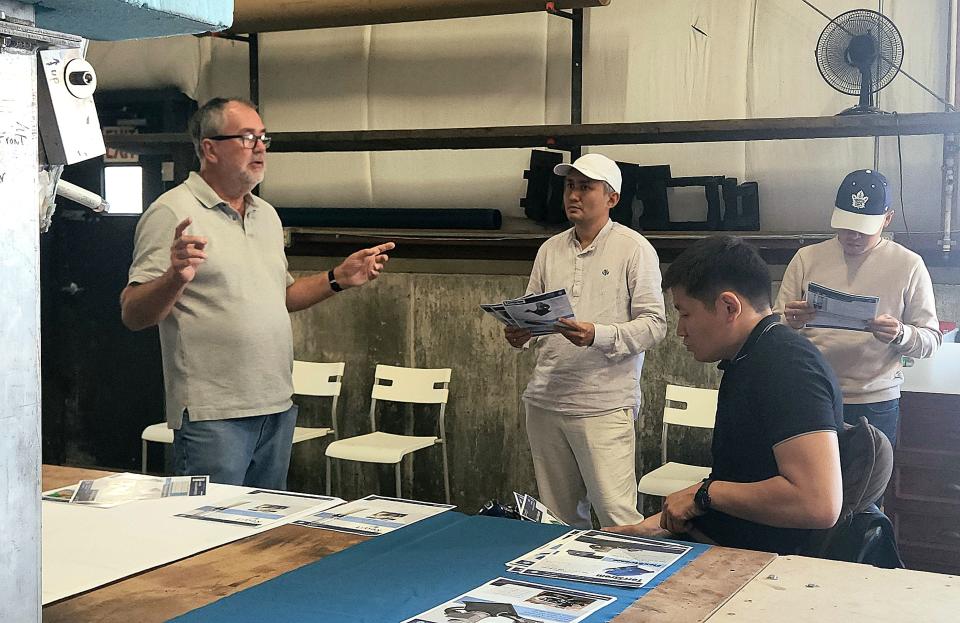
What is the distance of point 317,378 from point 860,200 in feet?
8.97

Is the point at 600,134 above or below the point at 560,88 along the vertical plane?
below

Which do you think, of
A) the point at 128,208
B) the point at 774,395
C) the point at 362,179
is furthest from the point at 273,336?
the point at 128,208

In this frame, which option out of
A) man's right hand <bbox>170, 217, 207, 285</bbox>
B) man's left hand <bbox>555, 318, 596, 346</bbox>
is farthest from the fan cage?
man's right hand <bbox>170, 217, 207, 285</bbox>

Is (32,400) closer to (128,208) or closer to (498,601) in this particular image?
(498,601)

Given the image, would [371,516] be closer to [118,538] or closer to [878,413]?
[118,538]

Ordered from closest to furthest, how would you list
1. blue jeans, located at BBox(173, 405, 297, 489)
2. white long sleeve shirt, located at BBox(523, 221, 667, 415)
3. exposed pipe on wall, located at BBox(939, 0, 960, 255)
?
blue jeans, located at BBox(173, 405, 297, 489) < white long sleeve shirt, located at BBox(523, 221, 667, 415) < exposed pipe on wall, located at BBox(939, 0, 960, 255)

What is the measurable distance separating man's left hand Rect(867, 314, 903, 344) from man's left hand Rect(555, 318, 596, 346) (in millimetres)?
936

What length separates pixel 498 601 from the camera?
5.15ft

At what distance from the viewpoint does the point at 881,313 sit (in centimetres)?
361

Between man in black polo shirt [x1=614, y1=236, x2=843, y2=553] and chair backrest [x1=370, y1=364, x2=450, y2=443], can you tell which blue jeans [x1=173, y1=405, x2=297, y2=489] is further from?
chair backrest [x1=370, y1=364, x2=450, y2=443]

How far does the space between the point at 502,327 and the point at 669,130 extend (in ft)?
4.31

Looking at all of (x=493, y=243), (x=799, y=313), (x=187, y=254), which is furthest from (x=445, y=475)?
(x=187, y=254)

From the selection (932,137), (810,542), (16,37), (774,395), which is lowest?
(810,542)

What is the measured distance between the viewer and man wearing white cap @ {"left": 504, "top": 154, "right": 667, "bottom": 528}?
3.54 metres
